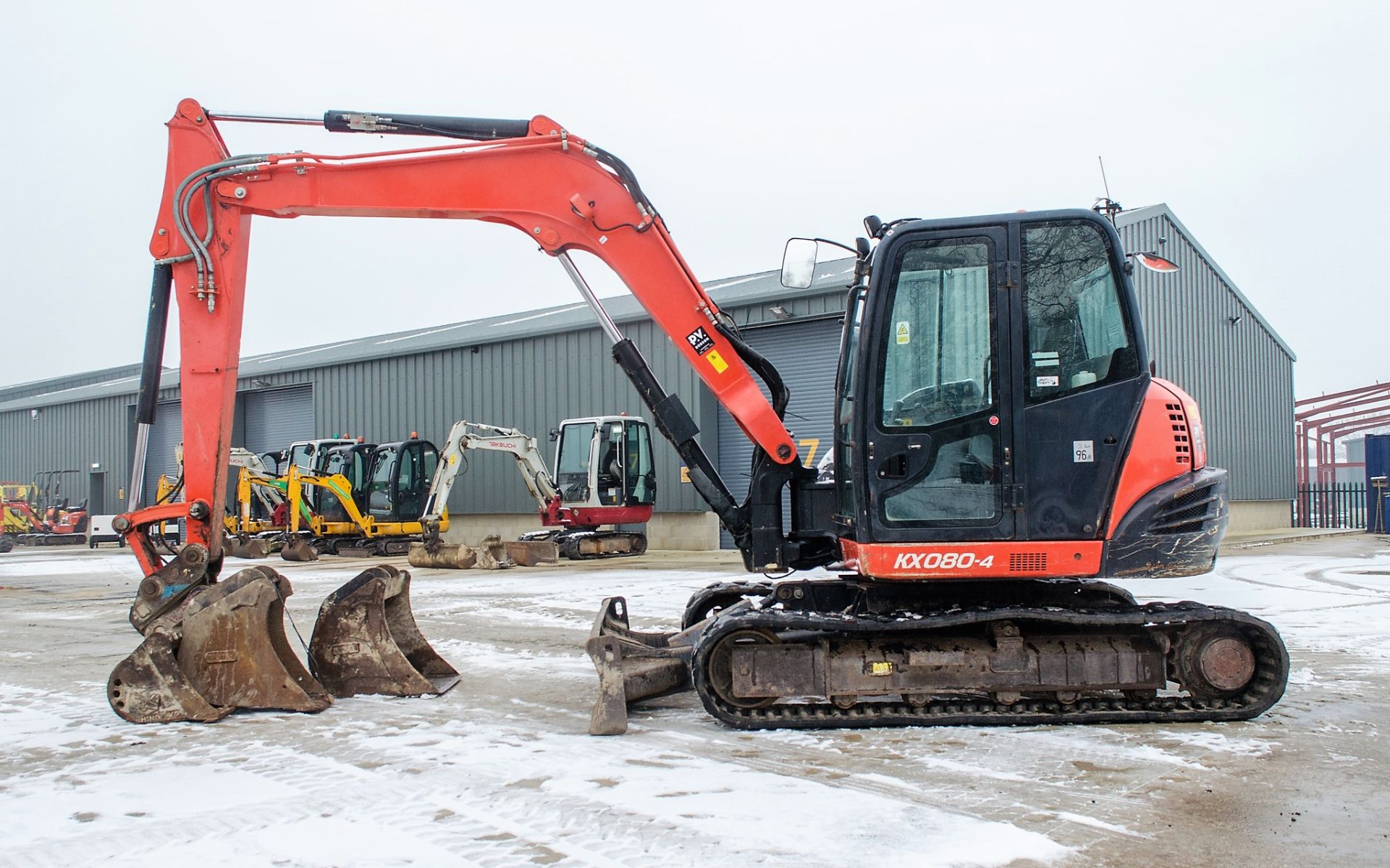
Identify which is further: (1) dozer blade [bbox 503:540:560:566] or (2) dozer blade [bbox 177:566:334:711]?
(1) dozer blade [bbox 503:540:560:566]

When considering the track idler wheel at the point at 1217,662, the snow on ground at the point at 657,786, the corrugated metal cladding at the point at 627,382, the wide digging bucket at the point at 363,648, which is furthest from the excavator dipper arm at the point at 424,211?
the corrugated metal cladding at the point at 627,382

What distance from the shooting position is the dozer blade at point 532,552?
18.8m

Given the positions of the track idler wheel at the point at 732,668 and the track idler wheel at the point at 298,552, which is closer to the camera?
the track idler wheel at the point at 732,668

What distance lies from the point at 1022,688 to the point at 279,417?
30.9m

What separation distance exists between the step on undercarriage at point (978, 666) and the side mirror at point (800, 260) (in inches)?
70.9

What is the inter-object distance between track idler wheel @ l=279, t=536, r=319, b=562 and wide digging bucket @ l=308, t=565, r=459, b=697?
54.0ft

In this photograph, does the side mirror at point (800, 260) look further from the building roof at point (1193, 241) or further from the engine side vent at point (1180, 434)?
the building roof at point (1193, 241)

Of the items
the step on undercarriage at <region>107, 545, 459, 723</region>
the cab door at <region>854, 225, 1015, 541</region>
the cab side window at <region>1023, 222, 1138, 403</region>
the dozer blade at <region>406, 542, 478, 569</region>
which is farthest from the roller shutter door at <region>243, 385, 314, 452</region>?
the cab side window at <region>1023, 222, 1138, 403</region>

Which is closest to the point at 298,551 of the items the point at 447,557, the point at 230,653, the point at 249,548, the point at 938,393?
the point at 249,548

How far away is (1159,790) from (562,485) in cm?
1768

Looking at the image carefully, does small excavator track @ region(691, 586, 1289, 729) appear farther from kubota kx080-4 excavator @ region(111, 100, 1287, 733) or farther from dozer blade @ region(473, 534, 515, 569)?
dozer blade @ region(473, 534, 515, 569)

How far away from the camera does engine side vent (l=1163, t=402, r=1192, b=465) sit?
Answer: 5.52 metres

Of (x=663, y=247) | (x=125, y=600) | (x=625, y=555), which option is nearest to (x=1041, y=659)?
(x=663, y=247)

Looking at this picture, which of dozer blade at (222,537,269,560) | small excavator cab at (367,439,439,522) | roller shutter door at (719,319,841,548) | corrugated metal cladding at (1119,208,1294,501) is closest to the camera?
roller shutter door at (719,319,841,548)
